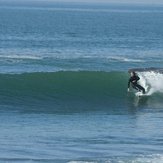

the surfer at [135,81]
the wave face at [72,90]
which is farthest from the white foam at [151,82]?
the surfer at [135,81]

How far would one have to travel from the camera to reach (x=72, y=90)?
33.9 meters

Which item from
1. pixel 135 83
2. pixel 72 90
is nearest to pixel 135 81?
pixel 135 83

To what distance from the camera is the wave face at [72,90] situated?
3089 cm

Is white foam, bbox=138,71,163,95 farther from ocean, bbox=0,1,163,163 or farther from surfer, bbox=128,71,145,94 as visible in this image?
surfer, bbox=128,71,145,94

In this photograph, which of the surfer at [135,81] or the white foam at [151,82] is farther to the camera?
the white foam at [151,82]

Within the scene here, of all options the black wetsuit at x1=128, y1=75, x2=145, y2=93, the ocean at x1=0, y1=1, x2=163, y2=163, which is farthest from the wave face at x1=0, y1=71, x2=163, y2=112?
the black wetsuit at x1=128, y1=75, x2=145, y2=93

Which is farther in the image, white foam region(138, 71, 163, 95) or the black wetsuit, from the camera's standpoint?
white foam region(138, 71, 163, 95)

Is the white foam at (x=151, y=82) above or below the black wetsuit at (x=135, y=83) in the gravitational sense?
above

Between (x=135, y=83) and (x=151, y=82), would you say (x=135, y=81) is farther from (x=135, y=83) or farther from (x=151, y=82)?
(x=151, y=82)

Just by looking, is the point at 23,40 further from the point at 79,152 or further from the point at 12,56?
the point at 79,152

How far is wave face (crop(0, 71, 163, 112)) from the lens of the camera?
101 ft

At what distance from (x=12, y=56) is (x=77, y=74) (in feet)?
36.0

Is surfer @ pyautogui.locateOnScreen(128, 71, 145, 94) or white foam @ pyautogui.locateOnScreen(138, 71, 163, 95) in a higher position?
white foam @ pyautogui.locateOnScreen(138, 71, 163, 95)

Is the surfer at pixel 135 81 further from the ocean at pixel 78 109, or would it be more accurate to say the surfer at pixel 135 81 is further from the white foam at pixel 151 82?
the white foam at pixel 151 82
